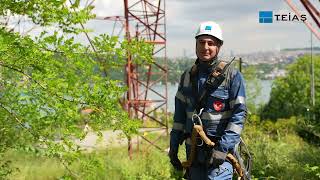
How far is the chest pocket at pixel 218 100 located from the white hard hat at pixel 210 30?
0.46 m

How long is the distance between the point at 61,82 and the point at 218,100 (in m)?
1.86

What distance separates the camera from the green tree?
486 centimetres

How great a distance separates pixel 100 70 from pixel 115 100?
727 millimetres

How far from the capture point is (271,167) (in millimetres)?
8398

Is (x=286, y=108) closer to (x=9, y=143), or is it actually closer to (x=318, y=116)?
(x=318, y=116)

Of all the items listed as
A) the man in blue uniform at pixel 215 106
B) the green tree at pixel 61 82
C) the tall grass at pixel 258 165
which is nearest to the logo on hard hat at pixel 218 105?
the man in blue uniform at pixel 215 106

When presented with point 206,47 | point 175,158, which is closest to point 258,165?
point 175,158

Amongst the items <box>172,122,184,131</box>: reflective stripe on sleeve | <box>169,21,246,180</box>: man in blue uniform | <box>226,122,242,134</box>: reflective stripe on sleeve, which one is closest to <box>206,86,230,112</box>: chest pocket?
<box>169,21,246,180</box>: man in blue uniform

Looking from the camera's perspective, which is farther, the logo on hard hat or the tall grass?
the tall grass

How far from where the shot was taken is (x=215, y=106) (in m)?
3.87

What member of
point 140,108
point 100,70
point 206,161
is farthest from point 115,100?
point 140,108

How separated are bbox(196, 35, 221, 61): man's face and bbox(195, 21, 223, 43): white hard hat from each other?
40 millimetres

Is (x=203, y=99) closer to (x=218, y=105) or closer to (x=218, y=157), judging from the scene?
(x=218, y=105)

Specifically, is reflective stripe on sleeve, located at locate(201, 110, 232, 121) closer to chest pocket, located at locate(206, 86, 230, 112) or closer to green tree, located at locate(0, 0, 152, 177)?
chest pocket, located at locate(206, 86, 230, 112)
